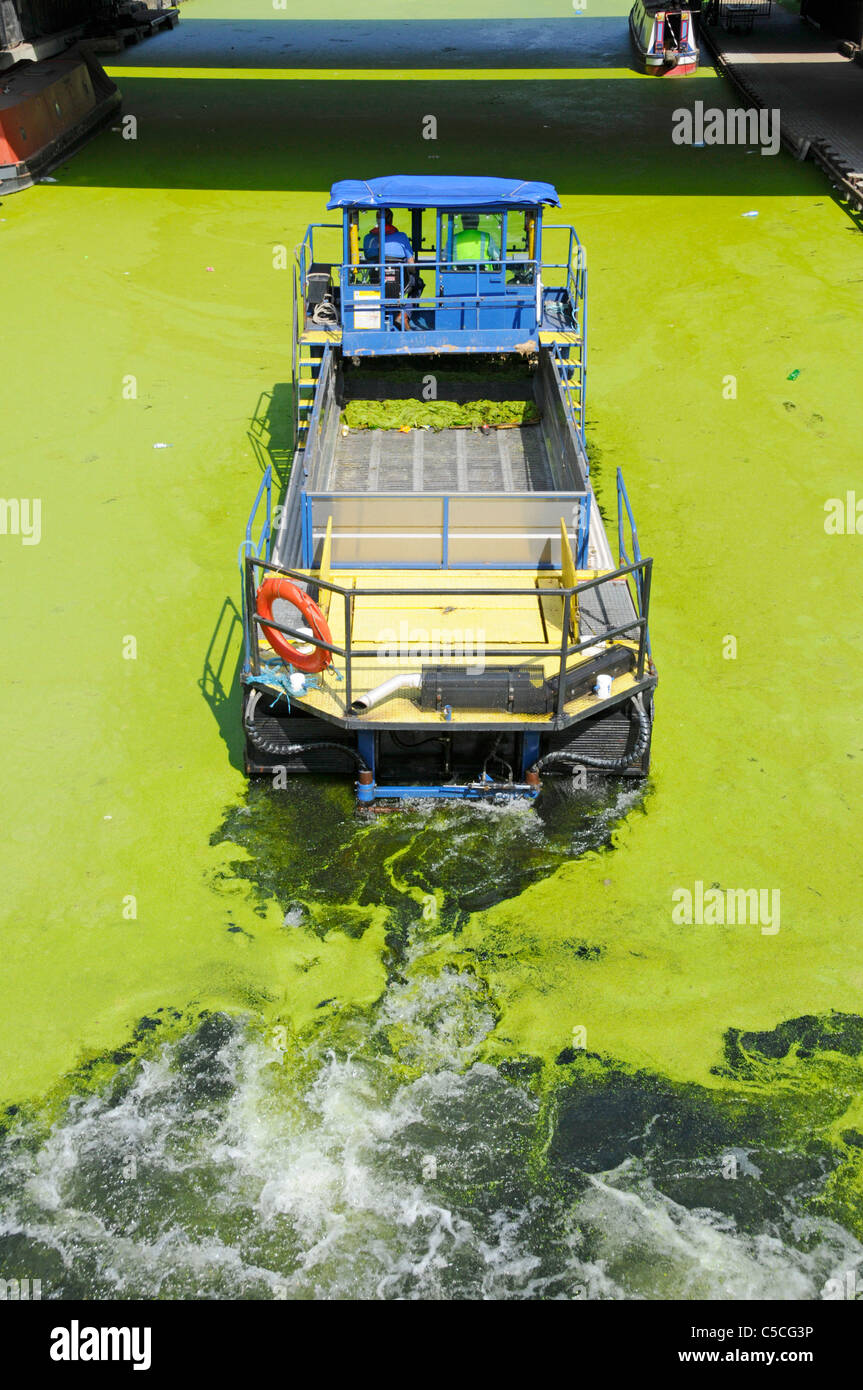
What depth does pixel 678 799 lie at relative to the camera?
889 cm

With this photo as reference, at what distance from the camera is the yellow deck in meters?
8.11

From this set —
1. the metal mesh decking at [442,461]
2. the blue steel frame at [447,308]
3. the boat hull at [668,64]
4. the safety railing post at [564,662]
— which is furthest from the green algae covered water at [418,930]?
the boat hull at [668,64]

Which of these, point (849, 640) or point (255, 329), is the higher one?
point (255, 329)

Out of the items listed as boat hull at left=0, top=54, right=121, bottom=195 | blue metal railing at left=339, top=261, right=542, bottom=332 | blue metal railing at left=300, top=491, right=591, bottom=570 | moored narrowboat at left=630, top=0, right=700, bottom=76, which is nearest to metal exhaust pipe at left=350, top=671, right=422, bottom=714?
blue metal railing at left=300, top=491, right=591, bottom=570

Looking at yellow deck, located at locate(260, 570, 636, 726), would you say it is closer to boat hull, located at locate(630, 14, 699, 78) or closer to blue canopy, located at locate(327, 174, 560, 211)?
blue canopy, located at locate(327, 174, 560, 211)

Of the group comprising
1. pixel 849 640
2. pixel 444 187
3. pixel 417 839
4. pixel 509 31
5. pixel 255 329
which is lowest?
pixel 417 839

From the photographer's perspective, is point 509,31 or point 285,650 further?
point 509,31

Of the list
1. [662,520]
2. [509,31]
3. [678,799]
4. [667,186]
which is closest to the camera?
[678,799]

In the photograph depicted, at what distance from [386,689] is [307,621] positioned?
82 centimetres

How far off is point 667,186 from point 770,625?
14546 millimetres

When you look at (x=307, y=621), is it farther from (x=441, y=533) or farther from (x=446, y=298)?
(x=446, y=298)

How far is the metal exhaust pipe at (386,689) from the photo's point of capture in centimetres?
797
